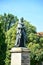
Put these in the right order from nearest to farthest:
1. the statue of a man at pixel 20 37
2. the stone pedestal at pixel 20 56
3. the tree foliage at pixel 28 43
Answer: the stone pedestal at pixel 20 56 < the statue of a man at pixel 20 37 < the tree foliage at pixel 28 43

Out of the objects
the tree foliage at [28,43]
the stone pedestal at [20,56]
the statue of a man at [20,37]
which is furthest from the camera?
the tree foliage at [28,43]

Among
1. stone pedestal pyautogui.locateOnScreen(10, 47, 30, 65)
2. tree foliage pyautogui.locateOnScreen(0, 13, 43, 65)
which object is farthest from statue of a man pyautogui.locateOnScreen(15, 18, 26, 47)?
tree foliage pyautogui.locateOnScreen(0, 13, 43, 65)

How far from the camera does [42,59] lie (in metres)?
33.1

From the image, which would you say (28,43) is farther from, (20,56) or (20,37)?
(20,56)

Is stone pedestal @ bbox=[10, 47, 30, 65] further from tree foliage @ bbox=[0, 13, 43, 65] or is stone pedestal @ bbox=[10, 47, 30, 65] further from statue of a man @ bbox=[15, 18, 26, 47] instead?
tree foliage @ bbox=[0, 13, 43, 65]

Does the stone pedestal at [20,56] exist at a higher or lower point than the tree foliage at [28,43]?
lower

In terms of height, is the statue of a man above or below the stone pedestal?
Result: above

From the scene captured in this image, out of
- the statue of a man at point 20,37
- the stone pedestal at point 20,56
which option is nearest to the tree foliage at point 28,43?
the statue of a man at point 20,37

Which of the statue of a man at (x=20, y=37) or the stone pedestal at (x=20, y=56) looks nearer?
the stone pedestal at (x=20, y=56)

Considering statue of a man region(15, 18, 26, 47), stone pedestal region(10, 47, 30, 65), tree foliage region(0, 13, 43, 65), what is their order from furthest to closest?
tree foliage region(0, 13, 43, 65) < statue of a man region(15, 18, 26, 47) < stone pedestal region(10, 47, 30, 65)

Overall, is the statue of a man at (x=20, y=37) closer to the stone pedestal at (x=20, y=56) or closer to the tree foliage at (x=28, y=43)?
the stone pedestal at (x=20, y=56)

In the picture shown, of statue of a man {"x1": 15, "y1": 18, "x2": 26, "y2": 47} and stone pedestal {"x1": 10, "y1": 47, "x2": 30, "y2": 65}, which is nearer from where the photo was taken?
stone pedestal {"x1": 10, "y1": 47, "x2": 30, "y2": 65}

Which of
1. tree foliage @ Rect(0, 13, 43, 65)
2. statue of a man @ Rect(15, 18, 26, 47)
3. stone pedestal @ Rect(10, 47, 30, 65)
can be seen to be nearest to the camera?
stone pedestal @ Rect(10, 47, 30, 65)

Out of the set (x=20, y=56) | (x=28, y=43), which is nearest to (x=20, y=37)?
(x=20, y=56)
